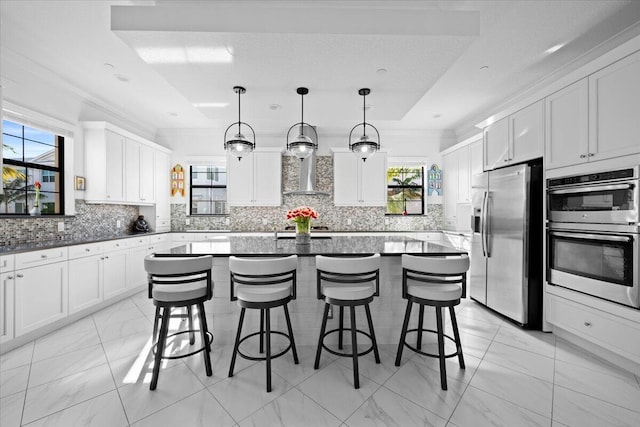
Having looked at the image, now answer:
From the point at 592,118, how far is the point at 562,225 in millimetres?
990

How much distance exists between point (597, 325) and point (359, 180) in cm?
385

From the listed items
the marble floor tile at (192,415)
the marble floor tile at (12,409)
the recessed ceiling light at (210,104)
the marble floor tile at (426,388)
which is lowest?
the marble floor tile at (12,409)

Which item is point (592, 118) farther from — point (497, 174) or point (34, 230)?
point (34, 230)

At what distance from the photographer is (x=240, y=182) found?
545cm

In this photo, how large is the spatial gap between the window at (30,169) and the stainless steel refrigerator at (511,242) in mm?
5549

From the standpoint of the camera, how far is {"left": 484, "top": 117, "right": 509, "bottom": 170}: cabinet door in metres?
3.40

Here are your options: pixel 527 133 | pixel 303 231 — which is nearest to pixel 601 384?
pixel 527 133

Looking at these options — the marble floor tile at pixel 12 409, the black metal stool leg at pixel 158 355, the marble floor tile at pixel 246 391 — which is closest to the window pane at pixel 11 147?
the marble floor tile at pixel 12 409

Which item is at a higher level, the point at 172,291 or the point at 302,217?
the point at 302,217

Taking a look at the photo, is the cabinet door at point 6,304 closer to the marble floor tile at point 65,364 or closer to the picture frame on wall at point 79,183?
the marble floor tile at point 65,364

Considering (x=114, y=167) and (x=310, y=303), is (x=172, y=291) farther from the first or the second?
(x=114, y=167)

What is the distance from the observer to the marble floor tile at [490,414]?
169cm

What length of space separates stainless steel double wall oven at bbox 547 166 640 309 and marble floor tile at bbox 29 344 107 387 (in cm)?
427

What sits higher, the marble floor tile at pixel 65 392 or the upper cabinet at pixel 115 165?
the upper cabinet at pixel 115 165
